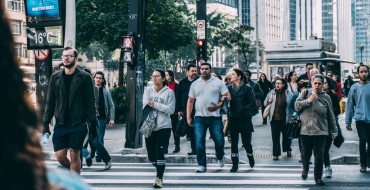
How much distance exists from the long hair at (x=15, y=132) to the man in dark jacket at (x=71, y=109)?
6855 mm

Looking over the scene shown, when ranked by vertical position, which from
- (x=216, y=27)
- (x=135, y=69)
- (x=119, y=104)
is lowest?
(x=119, y=104)

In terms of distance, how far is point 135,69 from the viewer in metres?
14.8

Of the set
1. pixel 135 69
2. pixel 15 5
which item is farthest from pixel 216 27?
pixel 135 69

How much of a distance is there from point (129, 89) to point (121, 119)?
10.2m

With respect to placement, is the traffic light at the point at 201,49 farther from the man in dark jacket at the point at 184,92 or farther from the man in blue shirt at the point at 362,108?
the man in blue shirt at the point at 362,108

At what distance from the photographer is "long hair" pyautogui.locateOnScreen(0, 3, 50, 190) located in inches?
54.8

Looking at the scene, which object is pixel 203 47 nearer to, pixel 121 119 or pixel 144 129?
pixel 121 119

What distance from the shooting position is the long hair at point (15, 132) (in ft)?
4.57

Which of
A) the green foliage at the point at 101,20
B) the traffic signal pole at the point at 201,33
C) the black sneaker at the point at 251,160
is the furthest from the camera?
the green foliage at the point at 101,20

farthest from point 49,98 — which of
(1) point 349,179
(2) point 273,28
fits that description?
(2) point 273,28

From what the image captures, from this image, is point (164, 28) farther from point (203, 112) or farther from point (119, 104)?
point (203, 112)

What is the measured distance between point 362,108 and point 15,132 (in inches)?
416

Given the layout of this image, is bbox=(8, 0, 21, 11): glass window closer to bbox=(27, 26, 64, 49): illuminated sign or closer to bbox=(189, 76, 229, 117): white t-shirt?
bbox=(27, 26, 64, 49): illuminated sign

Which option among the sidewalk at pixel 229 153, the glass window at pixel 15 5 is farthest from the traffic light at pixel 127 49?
the glass window at pixel 15 5
